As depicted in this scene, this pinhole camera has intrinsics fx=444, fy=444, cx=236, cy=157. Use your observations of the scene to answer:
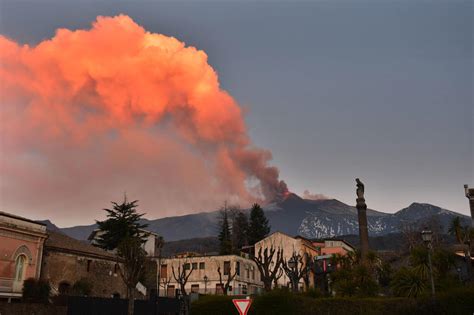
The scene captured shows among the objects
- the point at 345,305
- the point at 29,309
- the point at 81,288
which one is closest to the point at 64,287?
the point at 81,288

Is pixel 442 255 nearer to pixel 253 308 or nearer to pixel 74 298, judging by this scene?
pixel 253 308

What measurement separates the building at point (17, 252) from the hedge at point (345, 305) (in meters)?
13.8

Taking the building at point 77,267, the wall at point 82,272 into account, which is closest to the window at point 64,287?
the building at point 77,267

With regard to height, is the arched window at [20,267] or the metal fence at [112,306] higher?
the arched window at [20,267]

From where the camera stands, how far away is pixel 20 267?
3456 cm

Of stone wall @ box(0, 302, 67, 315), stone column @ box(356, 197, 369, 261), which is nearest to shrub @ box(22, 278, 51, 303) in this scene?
stone wall @ box(0, 302, 67, 315)

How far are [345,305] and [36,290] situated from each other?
2257 centimetres

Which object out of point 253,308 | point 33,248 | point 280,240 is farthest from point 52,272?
point 280,240

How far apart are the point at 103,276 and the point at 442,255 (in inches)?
1221

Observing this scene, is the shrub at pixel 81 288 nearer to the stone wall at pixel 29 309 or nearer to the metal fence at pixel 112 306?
the metal fence at pixel 112 306

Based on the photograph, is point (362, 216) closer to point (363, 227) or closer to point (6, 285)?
point (363, 227)

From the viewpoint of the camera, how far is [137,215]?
61.9m

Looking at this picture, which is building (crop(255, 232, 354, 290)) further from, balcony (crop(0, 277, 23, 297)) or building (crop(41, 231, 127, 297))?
balcony (crop(0, 277, 23, 297))

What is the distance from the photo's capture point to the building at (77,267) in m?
38.5
